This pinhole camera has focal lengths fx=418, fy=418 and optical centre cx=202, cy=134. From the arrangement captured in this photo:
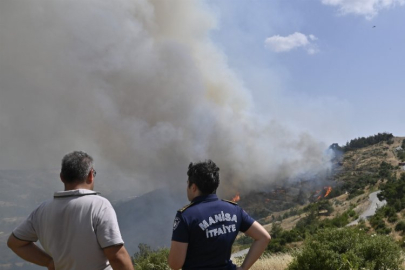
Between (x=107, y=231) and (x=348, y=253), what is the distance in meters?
5.26

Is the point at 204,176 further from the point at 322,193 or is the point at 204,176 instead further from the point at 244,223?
the point at 322,193

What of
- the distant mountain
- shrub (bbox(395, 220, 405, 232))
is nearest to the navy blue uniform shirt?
shrub (bbox(395, 220, 405, 232))

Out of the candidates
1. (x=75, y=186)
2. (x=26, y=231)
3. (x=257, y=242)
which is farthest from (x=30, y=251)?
(x=257, y=242)

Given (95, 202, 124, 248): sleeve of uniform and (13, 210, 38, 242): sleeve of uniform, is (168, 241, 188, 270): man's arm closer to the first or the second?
(95, 202, 124, 248): sleeve of uniform

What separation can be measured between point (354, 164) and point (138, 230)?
4422cm

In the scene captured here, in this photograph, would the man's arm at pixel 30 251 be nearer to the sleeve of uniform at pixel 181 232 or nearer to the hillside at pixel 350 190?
the sleeve of uniform at pixel 181 232

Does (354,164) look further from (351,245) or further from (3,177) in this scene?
(3,177)

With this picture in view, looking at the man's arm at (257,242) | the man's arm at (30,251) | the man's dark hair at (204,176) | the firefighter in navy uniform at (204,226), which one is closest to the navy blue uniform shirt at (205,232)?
the firefighter in navy uniform at (204,226)

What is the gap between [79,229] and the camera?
11.2 feet

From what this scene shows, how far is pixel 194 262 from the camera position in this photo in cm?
362

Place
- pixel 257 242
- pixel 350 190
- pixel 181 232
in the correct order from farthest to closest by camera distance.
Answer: pixel 350 190 < pixel 257 242 < pixel 181 232

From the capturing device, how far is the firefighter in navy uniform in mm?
3584

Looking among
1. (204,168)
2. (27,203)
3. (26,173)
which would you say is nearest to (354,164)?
(27,203)

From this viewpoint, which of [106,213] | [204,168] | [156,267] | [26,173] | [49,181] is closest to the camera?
[106,213]
